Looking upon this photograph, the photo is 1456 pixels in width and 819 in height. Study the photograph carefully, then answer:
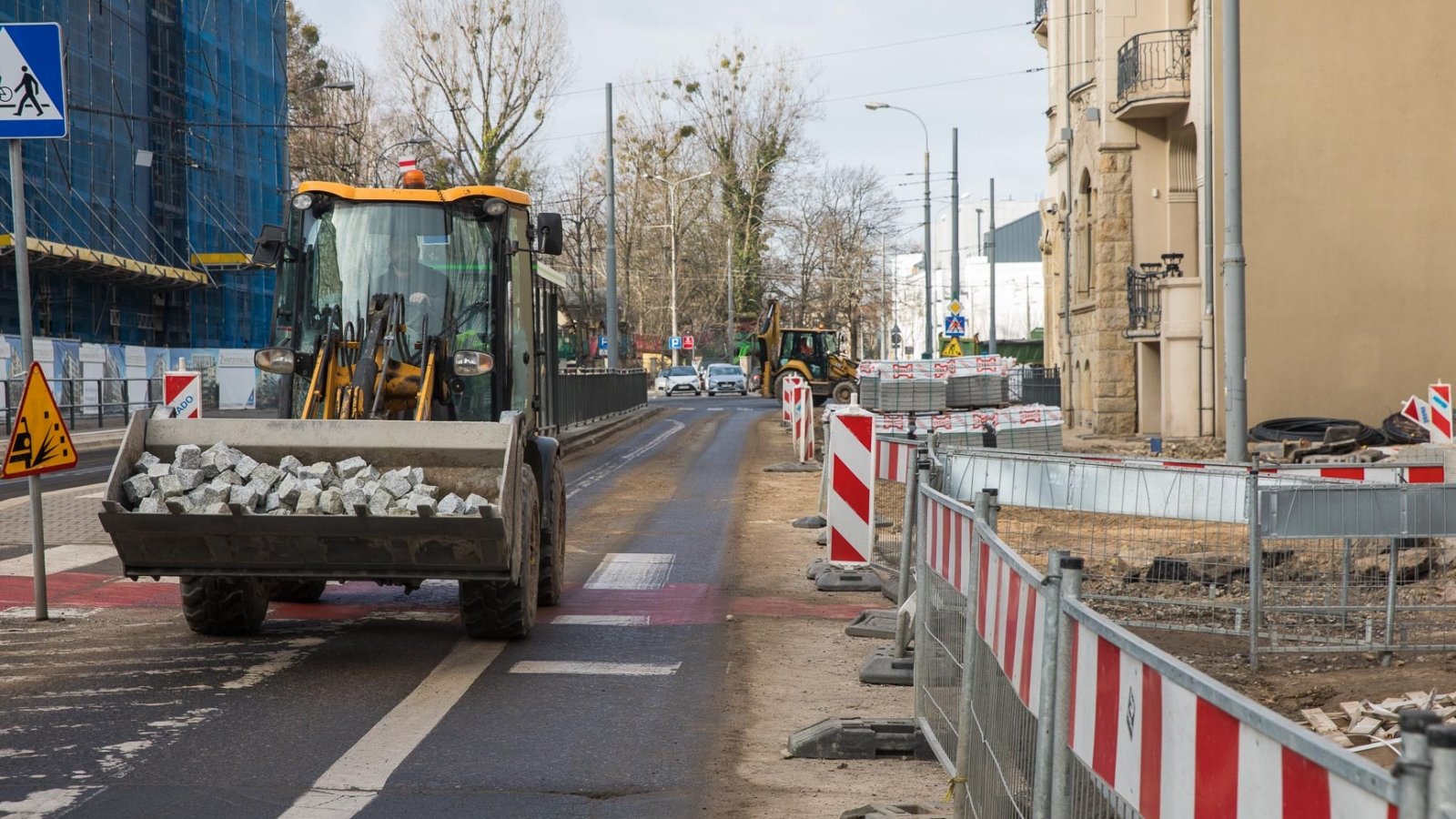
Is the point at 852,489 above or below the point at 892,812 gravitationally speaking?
above

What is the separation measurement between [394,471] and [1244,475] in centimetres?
438

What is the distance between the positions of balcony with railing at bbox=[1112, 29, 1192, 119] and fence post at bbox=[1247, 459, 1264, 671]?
2409cm

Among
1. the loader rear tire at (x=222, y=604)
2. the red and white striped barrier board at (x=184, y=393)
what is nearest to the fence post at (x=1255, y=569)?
the loader rear tire at (x=222, y=604)

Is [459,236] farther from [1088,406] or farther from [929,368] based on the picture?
[1088,406]

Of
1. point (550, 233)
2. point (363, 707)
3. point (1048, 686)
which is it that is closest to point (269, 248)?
point (550, 233)

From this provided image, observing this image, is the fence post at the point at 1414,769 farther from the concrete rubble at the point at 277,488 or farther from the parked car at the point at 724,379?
the parked car at the point at 724,379

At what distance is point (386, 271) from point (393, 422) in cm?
162

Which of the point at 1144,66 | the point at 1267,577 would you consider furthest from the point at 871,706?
Result: the point at 1144,66

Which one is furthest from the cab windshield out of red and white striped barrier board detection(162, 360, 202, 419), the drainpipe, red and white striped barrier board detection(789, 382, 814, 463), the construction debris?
the drainpipe

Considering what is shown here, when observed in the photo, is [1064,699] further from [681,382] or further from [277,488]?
[681,382]

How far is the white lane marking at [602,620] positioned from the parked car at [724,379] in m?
60.9

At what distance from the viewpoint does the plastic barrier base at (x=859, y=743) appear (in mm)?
6801

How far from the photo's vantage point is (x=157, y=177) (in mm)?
45812

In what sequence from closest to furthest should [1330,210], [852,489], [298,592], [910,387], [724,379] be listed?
[298,592] < [852,489] < [1330,210] < [910,387] < [724,379]
